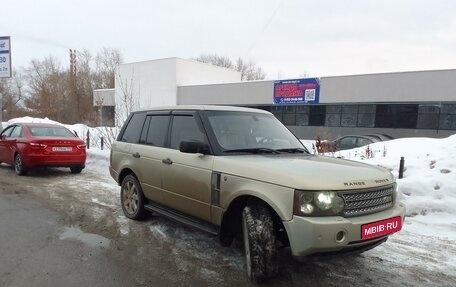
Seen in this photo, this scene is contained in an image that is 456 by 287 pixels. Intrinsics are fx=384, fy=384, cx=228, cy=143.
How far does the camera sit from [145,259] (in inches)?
178

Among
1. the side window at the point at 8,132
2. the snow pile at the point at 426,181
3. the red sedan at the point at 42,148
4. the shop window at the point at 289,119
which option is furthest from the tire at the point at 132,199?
the shop window at the point at 289,119

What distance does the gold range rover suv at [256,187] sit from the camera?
3408 millimetres

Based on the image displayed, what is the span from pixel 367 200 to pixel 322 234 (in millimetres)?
697

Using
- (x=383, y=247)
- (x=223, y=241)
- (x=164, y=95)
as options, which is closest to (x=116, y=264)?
(x=223, y=241)

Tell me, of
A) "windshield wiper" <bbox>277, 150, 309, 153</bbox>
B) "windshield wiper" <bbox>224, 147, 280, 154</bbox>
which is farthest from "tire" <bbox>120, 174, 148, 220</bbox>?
"windshield wiper" <bbox>277, 150, 309, 153</bbox>

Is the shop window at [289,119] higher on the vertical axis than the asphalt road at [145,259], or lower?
higher

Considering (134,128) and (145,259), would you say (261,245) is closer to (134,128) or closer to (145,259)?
(145,259)

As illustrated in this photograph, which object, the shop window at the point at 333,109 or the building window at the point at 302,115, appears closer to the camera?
the shop window at the point at 333,109

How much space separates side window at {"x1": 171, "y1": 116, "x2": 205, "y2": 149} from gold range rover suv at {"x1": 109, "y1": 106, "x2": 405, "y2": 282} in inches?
0.6

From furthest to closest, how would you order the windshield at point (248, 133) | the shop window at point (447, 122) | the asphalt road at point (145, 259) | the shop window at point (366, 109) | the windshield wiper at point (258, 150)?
the shop window at point (366, 109)
the shop window at point (447, 122)
the windshield at point (248, 133)
the windshield wiper at point (258, 150)
the asphalt road at point (145, 259)

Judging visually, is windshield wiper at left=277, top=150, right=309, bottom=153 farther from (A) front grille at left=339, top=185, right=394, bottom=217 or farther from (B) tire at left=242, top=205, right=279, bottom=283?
(A) front grille at left=339, top=185, right=394, bottom=217

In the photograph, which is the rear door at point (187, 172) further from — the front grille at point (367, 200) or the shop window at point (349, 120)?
the shop window at point (349, 120)

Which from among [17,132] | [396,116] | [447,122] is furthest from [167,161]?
[396,116]

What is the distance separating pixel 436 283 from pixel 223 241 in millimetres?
2290
